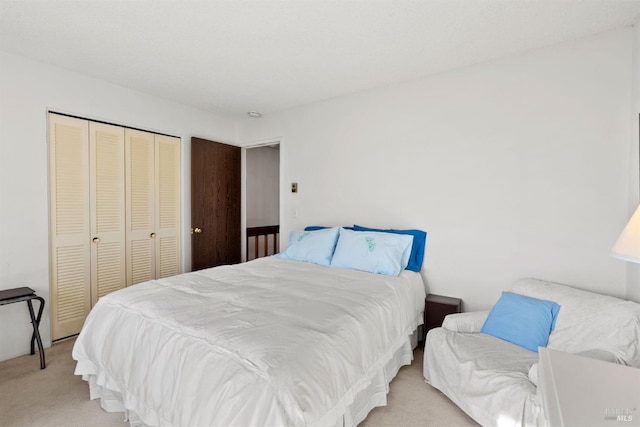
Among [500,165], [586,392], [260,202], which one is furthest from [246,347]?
[260,202]

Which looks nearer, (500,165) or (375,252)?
(500,165)

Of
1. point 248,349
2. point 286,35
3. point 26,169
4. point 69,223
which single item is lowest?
point 248,349

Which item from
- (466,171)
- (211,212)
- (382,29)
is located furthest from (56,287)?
(466,171)

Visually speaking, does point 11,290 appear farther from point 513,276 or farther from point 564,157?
point 564,157

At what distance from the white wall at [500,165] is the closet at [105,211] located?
195 cm

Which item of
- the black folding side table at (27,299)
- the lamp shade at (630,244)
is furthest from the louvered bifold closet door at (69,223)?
the lamp shade at (630,244)

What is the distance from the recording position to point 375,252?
2645mm

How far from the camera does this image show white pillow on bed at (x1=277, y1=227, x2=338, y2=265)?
2906 millimetres

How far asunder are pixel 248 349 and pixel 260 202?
12.9ft

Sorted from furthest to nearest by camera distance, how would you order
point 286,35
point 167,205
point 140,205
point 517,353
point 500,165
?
1. point 167,205
2. point 140,205
3. point 500,165
4. point 286,35
5. point 517,353

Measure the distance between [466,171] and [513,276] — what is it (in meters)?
0.95

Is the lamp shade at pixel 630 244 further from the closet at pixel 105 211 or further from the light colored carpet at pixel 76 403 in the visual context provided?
the closet at pixel 105 211

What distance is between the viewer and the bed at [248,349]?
→ 1.17 metres

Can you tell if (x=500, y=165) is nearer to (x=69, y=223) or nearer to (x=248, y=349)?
(x=248, y=349)
